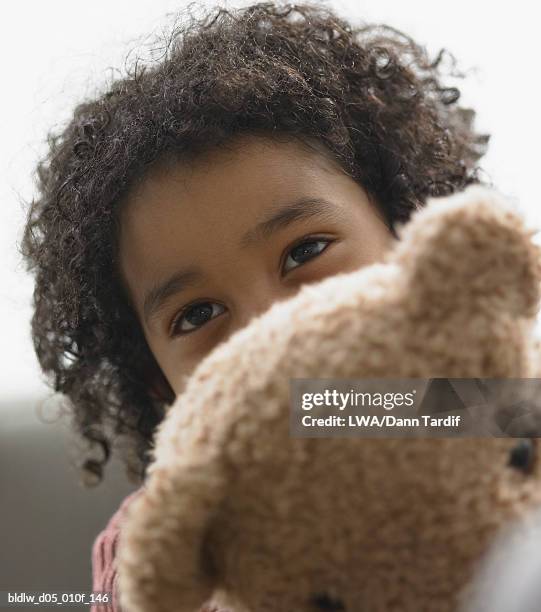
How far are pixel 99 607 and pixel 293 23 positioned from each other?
752mm

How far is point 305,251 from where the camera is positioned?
2.16 ft

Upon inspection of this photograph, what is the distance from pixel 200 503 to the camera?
1.01 ft

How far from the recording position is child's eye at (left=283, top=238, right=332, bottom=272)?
2.14 feet

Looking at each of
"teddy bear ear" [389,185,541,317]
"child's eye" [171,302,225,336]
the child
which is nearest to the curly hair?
the child

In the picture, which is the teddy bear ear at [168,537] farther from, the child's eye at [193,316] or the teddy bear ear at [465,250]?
the child's eye at [193,316]

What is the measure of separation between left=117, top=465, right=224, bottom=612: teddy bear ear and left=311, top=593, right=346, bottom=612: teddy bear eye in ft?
0.18

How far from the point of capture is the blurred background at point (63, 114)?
103cm

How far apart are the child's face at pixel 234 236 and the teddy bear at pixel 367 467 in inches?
11.6

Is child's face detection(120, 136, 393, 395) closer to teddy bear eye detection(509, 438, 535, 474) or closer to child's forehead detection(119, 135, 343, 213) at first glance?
child's forehead detection(119, 135, 343, 213)

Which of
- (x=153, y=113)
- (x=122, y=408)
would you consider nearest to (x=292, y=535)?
(x=153, y=113)

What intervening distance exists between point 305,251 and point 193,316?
145 millimetres

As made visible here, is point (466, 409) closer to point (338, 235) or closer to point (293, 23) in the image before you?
point (338, 235)

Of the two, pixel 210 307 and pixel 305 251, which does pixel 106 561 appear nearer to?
pixel 210 307

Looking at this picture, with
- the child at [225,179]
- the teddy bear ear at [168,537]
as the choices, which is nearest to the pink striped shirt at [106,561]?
the child at [225,179]
